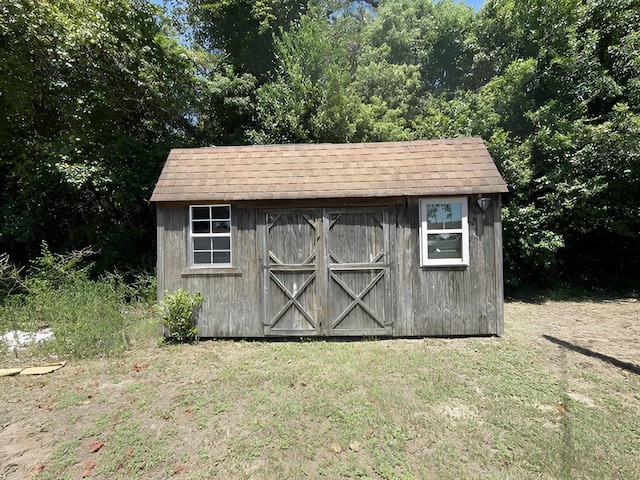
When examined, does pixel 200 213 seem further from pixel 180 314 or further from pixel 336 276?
pixel 336 276

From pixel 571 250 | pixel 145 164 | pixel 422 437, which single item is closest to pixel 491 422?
pixel 422 437

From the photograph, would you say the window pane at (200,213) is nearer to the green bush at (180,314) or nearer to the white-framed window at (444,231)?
the green bush at (180,314)

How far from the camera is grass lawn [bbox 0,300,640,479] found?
9.05 ft

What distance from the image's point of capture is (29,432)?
10.9 ft

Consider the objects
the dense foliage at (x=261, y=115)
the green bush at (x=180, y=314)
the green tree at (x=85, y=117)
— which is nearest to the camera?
the green bush at (x=180, y=314)

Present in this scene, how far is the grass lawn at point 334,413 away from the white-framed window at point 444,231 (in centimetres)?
161

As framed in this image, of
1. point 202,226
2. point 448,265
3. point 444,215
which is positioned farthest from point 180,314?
point 444,215

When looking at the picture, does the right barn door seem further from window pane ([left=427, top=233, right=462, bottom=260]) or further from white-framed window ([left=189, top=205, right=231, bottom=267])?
white-framed window ([left=189, top=205, right=231, bottom=267])

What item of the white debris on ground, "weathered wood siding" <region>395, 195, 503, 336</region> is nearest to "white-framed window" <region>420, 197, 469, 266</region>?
"weathered wood siding" <region>395, 195, 503, 336</region>

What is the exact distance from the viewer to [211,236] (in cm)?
616

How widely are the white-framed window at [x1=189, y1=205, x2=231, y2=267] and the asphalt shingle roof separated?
0.34 metres

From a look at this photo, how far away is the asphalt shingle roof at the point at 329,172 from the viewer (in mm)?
5918

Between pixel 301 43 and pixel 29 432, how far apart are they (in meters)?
12.6

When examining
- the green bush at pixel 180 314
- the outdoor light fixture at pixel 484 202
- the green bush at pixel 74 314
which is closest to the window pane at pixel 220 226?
the green bush at pixel 180 314
